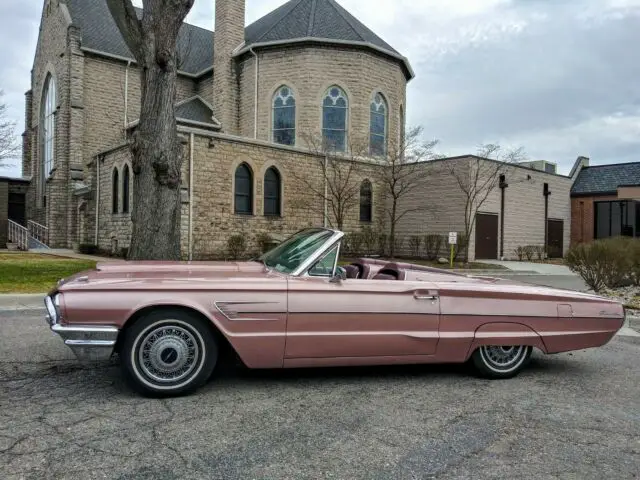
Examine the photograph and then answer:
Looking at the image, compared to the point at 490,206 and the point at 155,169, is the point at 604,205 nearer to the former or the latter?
the point at 490,206

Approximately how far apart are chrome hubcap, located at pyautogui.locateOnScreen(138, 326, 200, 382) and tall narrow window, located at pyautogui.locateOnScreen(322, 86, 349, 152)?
21585 millimetres

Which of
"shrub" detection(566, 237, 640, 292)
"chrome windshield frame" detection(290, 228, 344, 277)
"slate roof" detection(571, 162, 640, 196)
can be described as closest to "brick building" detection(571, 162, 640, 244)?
A: "slate roof" detection(571, 162, 640, 196)

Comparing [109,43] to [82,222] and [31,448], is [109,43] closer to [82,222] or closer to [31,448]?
[82,222]

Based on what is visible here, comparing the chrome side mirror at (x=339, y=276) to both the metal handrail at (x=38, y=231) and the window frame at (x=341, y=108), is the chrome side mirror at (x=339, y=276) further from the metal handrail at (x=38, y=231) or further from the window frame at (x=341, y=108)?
the metal handrail at (x=38, y=231)

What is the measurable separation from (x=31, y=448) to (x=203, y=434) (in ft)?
3.22

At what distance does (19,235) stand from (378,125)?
66.3 feet

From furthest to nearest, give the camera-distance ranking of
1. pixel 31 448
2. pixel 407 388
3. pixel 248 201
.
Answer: pixel 248 201 → pixel 407 388 → pixel 31 448

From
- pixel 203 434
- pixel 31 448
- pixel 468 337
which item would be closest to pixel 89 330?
pixel 31 448

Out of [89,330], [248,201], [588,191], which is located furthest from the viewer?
[588,191]

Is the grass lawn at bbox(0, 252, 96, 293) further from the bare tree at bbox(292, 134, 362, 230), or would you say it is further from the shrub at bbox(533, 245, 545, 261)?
the shrub at bbox(533, 245, 545, 261)

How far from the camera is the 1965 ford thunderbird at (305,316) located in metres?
3.74

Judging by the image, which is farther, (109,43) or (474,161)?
(109,43)

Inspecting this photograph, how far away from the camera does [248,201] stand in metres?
20.3

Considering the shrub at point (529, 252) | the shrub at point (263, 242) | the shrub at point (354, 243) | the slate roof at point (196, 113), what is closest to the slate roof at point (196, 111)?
the slate roof at point (196, 113)
